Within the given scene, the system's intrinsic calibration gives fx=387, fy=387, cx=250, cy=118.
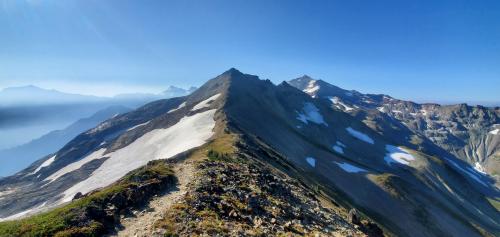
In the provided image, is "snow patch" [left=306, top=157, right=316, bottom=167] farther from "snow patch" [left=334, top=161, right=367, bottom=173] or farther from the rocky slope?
"snow patch" [left=334, top=161, right=367, bottom=173]

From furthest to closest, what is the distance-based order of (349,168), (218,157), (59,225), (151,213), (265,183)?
(349,168)
(218,157)
(265,183)
(151,213)
(59,225)

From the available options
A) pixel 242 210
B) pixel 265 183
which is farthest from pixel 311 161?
pixel 242 210

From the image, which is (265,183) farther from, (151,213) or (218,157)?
(151,213)

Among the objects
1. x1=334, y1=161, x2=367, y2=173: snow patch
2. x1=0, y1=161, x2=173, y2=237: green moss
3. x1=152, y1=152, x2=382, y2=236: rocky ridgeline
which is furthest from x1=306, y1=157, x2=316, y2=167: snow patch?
x1=0, y1=161, x2=173, y2=237: green moss

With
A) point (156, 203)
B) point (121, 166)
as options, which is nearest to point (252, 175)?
point (156, 203)

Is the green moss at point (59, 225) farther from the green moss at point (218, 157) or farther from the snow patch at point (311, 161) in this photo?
the snow patch at point (311, 161)

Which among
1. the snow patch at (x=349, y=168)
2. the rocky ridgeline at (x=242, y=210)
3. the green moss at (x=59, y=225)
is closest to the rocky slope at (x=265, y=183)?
the rocky ridgeline at (x=242, y=210)
